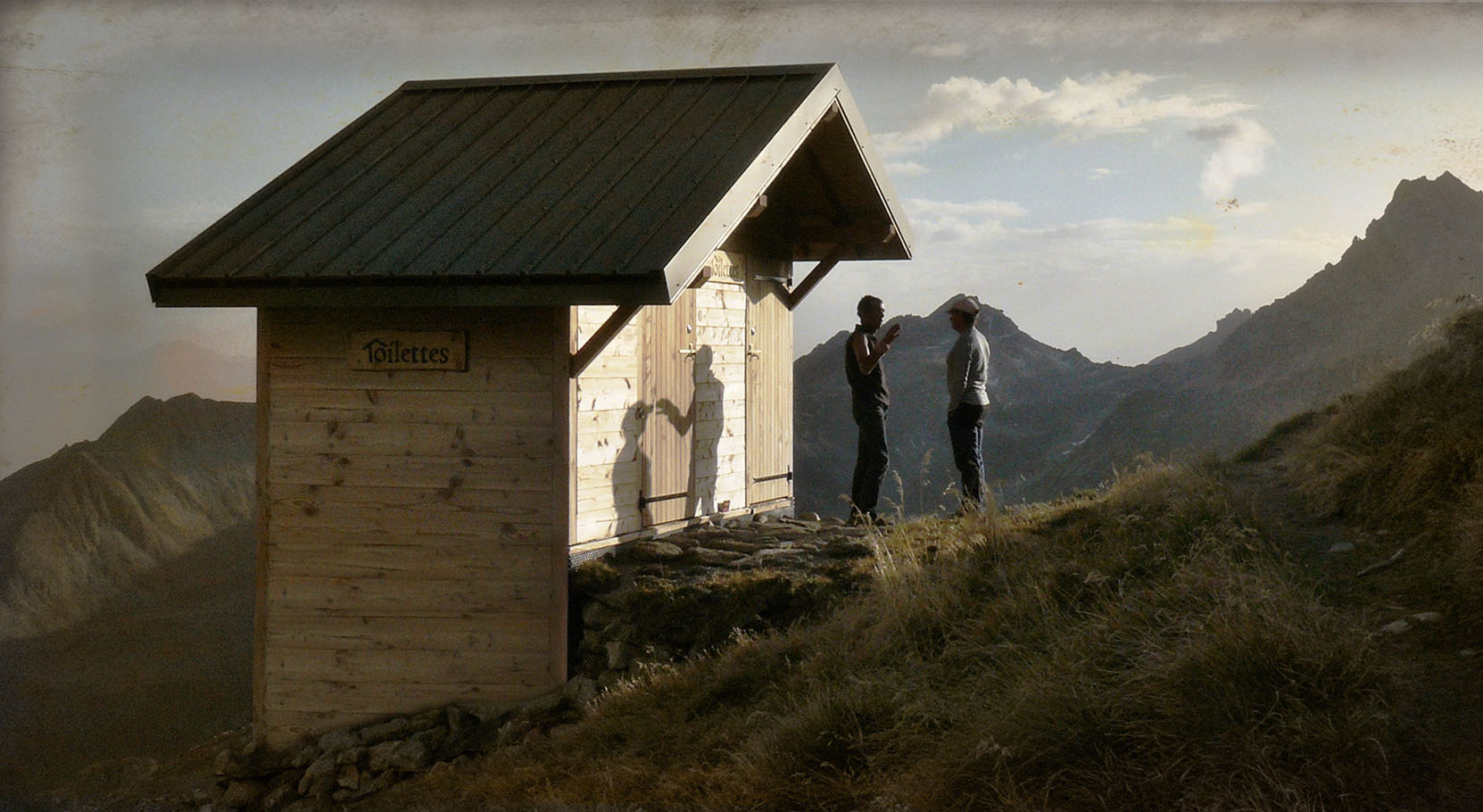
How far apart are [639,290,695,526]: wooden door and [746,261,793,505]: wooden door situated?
1.36m

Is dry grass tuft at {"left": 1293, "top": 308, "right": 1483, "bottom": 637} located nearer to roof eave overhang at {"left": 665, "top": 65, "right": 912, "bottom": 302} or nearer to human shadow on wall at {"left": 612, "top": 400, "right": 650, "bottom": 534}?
roof eave overhang at {"left": 665, "top": 65, "right": 912, "bottom": 302}

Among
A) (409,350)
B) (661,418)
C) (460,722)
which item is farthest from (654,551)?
(409,350)

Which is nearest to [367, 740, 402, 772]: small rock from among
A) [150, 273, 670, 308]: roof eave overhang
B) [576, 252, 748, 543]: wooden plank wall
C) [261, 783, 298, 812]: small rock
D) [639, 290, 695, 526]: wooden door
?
[261, 783, 298, 812]: small rock

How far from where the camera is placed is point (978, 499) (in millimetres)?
11133

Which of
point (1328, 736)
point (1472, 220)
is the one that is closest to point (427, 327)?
point (1328, 736)

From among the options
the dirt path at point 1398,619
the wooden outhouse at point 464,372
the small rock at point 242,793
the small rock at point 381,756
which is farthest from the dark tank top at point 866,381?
the small rock at point 242,793

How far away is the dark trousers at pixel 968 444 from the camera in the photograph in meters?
11.2

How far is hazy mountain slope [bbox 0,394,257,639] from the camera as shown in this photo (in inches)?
990

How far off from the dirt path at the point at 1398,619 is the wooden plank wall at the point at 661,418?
487 centimetres

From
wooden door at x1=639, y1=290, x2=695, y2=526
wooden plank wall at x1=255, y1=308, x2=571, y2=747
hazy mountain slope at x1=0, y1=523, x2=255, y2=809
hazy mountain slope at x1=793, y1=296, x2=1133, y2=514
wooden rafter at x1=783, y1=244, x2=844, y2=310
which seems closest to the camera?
wooden plank wall at x1=255, y1=308, x2=571, y2=747

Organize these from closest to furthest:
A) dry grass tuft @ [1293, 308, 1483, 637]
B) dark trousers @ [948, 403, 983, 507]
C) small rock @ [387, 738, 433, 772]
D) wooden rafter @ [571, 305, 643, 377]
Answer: dry grass tuft @ [1293, 308, 1483, 637] < wooden rafter @ [571, 305, 643, 377] < small rock @ [387, 738, 433, 772] < dark trousers @ [948, 403, 983, 507]

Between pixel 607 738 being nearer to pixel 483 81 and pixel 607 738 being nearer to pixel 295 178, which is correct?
pixel 295 178

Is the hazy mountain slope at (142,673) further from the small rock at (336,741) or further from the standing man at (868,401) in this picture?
the standing man at (868,401)

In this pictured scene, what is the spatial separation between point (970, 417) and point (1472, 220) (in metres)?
23.5
